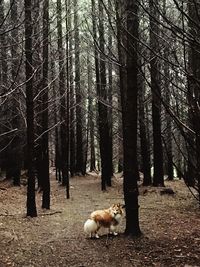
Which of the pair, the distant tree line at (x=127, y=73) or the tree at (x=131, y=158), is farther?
the tree at (x=131, y=158)

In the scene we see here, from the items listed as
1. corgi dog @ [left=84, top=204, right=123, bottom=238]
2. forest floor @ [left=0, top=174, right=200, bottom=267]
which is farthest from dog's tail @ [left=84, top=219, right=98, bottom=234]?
forest floor @ [left=0, top=174, right=200, bottom=267]

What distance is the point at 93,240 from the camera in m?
8.99

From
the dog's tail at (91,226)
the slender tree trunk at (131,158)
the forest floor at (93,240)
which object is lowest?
the forest floor at (93,240)

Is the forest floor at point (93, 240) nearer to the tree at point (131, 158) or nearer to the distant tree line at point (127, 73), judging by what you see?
the tree at point (131, 158)

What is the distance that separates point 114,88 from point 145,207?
10.7m

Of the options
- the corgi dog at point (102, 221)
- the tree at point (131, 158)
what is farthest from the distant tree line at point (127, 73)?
the corgi dog at point (102, 221)

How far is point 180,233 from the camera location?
31.3 feet

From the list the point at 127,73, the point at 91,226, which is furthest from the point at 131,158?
the point at 127,73

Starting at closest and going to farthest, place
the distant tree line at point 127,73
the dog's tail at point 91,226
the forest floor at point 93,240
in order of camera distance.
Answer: the distant tree line at point 127,73 < the forest floor at point 93,240 < the dog's tail at point 91,226

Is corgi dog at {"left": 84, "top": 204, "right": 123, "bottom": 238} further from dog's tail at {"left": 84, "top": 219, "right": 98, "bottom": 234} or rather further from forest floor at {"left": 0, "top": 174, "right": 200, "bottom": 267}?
forest floor at {"left": 0, "top": 174, "right": 200, "bottom": 267}

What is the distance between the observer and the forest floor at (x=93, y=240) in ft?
24.9

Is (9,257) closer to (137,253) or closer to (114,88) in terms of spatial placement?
(137,253)

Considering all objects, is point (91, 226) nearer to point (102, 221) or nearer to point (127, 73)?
point (102, 221)

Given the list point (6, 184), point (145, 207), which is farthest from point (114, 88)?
point (145, 207)
